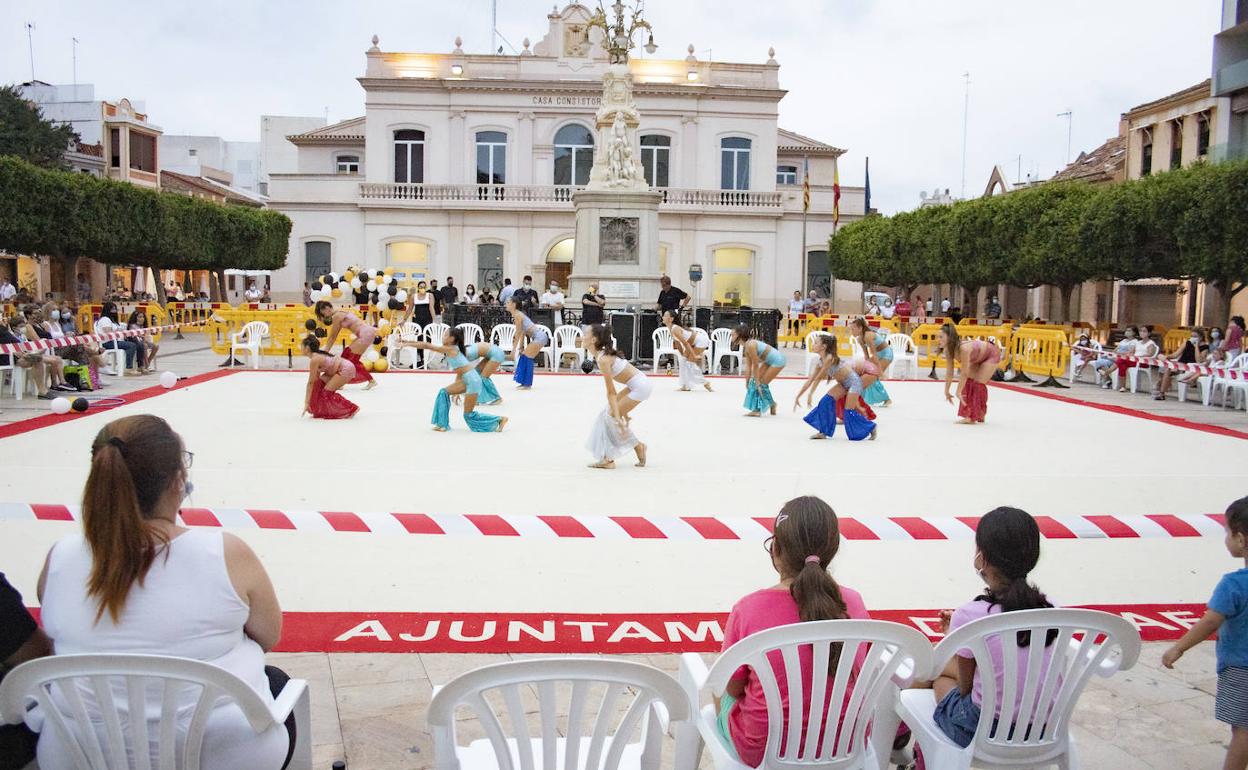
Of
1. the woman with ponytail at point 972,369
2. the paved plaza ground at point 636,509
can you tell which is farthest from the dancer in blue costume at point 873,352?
the woman with ponytail at point 972,369

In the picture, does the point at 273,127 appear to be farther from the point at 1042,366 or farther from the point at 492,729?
the point at 492,729

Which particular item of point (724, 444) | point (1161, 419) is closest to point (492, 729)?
point (724, 444)

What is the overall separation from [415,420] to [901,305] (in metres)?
24.1

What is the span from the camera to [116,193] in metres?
29.9

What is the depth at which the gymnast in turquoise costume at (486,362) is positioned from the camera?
42.1 ft

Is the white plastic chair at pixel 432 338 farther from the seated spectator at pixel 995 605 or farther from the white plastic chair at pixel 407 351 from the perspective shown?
the seated spectator at pixel 995 605

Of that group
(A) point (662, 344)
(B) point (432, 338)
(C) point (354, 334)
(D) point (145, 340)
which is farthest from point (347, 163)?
(C) point (354, 334)

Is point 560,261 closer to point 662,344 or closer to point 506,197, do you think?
point 506,197

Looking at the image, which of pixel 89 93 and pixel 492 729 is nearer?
pixel 492 729

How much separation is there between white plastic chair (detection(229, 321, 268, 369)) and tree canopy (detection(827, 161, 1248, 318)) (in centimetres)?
1821

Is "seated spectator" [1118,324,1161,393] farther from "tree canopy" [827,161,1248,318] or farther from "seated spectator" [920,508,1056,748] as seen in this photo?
"seated spectator" [920,508,1056,748]

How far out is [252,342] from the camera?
20328 mm

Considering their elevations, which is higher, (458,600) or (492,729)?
(492,729)

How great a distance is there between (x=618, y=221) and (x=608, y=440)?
47.9 feet
